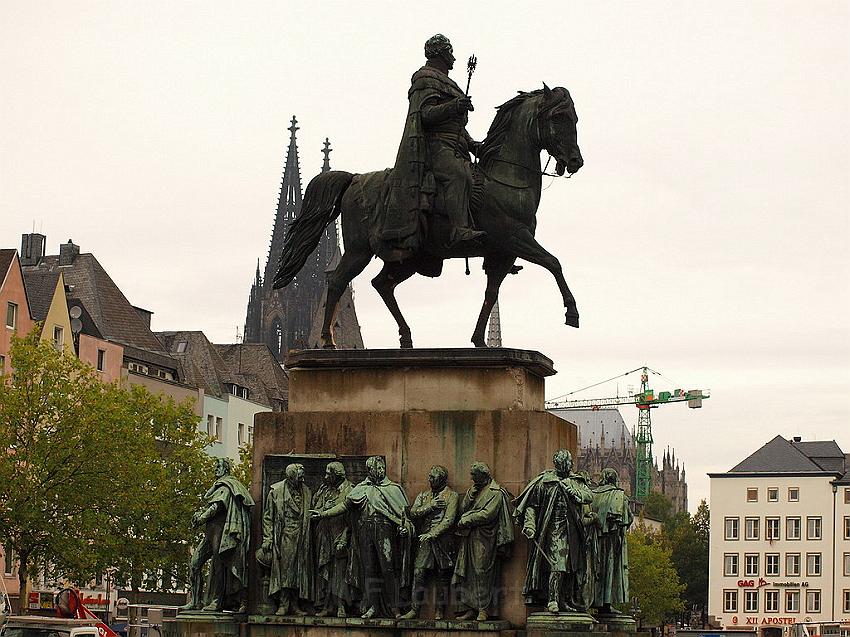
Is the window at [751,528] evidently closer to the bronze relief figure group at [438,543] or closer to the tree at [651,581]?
the tree at [651,581]

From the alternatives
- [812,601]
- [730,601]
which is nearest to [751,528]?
[730,601]

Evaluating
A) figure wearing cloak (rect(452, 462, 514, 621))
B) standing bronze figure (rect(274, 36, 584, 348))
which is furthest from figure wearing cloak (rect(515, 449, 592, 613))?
standing bronze figure (rect(274, 36, 584, 348))

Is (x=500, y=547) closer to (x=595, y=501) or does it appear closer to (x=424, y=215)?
(x=595, y=501)

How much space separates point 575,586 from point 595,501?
1.09 m

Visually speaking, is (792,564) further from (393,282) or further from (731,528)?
(393,282)

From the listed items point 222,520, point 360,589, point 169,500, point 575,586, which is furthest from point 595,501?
point 169,500

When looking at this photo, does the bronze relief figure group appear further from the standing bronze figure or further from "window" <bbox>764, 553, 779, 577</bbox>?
"window" <bbox>764, 553, 779, 577</bbox>

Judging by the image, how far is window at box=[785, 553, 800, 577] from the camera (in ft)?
373

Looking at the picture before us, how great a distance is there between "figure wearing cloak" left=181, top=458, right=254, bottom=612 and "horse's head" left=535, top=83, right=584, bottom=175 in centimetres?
533

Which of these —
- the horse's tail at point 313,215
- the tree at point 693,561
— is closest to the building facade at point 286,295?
the tree at point 693,561

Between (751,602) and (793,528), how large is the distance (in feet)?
19.5

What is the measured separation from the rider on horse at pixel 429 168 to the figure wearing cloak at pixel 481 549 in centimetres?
310

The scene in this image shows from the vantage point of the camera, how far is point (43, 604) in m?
55.4

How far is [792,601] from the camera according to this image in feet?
373
